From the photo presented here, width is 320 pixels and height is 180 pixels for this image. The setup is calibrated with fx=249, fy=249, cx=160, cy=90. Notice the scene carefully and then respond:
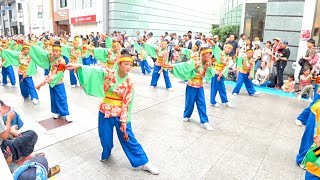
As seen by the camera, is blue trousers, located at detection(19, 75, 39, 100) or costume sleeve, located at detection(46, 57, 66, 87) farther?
blue trousers, located at detection(19, 75, 39, 100)

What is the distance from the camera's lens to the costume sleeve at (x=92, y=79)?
284cm

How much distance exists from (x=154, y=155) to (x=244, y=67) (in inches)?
169

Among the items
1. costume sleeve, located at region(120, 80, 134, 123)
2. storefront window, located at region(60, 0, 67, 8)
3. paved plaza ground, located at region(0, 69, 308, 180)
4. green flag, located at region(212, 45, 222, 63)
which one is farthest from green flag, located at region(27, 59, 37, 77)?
storefront window, located at region(60, 0, 67, 8)

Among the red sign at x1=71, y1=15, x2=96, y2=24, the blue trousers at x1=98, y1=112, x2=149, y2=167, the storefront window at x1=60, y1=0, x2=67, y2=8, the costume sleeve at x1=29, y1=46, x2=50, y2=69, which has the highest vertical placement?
the storefront window at x1=60, y1=0, x2=67, y2=8

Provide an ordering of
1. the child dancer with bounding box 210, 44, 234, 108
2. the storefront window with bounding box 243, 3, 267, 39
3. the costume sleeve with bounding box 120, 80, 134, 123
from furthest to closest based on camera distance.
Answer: the storefront window with bounding box 243, 3, 267, 39 < the child dancer with bounding box 210, 44, 234, 108 < the costume sleeve with bounding box 120, 80, 134, 123

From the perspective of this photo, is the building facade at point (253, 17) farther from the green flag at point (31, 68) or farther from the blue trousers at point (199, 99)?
the green flag at point (31, 68)

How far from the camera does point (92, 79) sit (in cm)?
288

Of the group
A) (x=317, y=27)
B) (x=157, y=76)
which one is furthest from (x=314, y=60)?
(x=157, y=76)

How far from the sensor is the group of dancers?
283cm

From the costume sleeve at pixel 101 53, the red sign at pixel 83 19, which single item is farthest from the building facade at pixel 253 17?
A: the red sign at pixel 83 19

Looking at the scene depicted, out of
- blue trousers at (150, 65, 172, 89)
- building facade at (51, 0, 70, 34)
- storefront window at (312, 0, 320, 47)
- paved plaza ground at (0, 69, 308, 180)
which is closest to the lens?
paved plaza ground at (0, 69, 308, 180)

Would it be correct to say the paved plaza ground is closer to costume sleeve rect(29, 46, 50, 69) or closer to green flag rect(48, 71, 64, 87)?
green flag rect(48, 71, 64, 87)

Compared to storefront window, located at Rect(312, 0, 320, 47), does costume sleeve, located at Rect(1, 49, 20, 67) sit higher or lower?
lower

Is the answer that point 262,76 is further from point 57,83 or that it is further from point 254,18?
point 57,83
